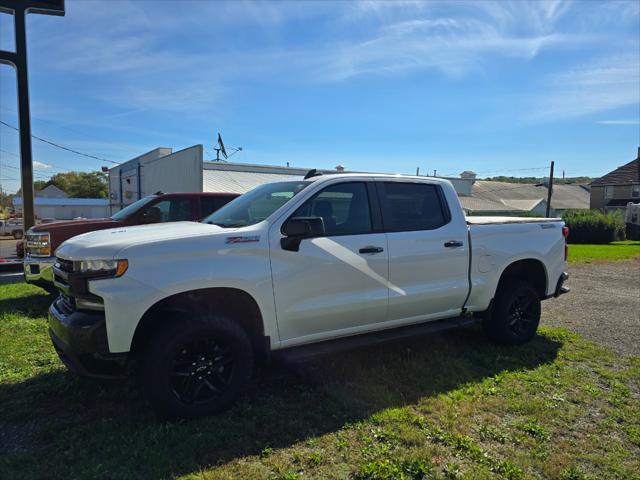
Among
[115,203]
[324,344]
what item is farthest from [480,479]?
[115,203]

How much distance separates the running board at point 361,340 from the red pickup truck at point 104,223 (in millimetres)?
4145

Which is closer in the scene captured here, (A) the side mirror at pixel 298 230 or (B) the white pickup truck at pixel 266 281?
(B) the white pickup truck at pixel 266 281

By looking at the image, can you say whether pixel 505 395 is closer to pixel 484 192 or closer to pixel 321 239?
pixel 321 239

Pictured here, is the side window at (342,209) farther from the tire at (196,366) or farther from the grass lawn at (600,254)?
the grass lawn at (600,254)

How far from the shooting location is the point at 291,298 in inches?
148

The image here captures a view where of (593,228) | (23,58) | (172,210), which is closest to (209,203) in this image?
(172,210)

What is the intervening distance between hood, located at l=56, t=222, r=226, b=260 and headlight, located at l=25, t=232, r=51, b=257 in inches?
140

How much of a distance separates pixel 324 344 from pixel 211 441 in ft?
4.32

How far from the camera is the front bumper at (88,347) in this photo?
313 centimetres

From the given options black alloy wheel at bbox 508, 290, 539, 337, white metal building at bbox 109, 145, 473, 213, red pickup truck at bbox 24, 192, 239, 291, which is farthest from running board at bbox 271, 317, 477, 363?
white metal building at bbox 109, 145, 473, 213

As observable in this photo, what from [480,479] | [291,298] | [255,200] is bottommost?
[480,479]

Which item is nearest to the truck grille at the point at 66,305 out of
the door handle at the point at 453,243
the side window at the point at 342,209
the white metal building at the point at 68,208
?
the side window at the point at 342,209

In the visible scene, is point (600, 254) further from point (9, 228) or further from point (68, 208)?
point (68, 208)

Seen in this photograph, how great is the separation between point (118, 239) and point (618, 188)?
185 feet
